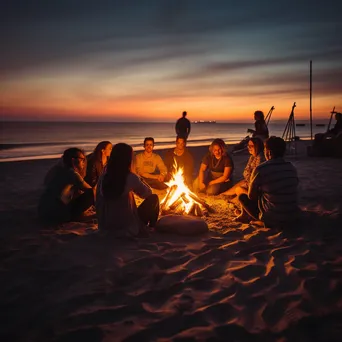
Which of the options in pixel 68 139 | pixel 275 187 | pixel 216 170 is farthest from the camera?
pixel 68 139

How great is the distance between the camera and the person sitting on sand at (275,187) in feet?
15.6

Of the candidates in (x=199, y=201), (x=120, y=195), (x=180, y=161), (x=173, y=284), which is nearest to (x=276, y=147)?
(x=199, y=201)

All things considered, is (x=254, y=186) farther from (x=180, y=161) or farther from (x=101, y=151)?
(x=180, y=161)

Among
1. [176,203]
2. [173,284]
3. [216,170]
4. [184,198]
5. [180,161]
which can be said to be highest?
[180,161]

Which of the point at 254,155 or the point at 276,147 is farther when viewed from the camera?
the point at 254,155

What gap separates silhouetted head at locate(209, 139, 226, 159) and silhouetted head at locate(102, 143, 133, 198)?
134 inches

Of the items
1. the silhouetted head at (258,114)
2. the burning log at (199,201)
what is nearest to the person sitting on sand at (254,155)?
the burning log at (199,201)

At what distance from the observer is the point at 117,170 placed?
4.45 metres

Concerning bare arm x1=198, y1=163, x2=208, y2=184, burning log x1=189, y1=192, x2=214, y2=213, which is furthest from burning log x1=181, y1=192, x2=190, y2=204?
bare arm x1=198, y1=163, x2=208, y2=184

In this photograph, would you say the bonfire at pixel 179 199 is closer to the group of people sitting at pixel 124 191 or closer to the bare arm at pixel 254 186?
the group of people sitting at pixel 124 191

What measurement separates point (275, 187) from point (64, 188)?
3.30 metres

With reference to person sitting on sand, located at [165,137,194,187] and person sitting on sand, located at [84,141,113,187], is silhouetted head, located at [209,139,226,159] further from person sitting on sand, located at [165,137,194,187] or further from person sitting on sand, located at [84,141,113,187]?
person sitting on sand, located at [84,141,113,187]

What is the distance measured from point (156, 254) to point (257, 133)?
9.27 metres

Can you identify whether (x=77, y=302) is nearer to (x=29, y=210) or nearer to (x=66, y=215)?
(x=66, y=215)
